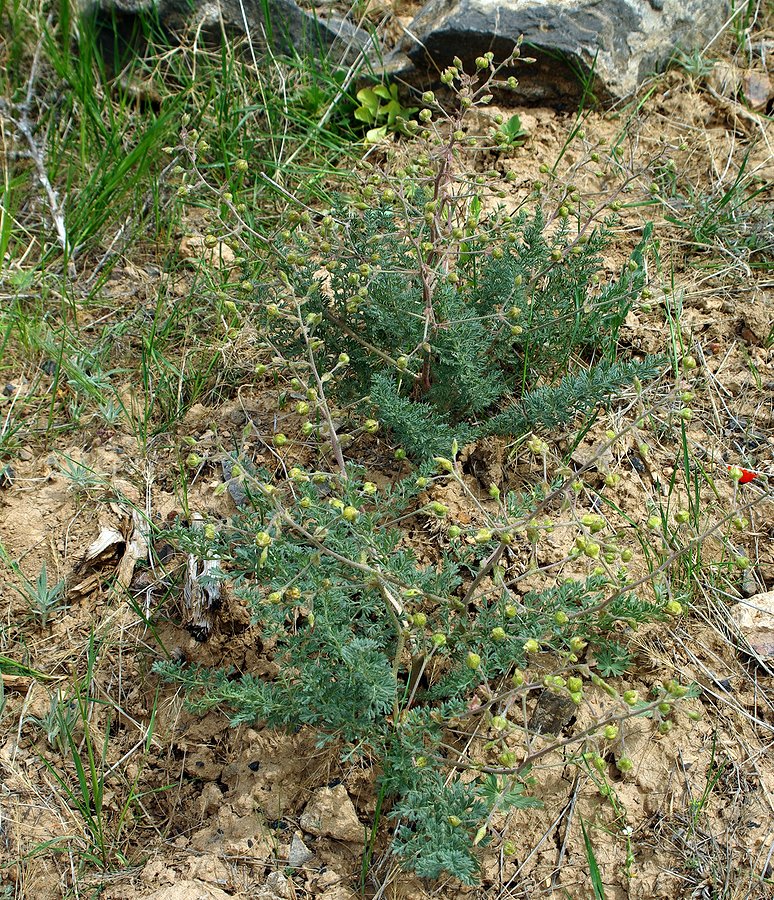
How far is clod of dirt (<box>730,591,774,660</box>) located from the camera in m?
2.52

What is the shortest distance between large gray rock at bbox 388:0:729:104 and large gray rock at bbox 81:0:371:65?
1.17 feet

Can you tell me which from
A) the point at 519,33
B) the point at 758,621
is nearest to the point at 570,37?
the point at 519,33

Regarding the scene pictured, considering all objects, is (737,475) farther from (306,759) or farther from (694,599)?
(306,759)

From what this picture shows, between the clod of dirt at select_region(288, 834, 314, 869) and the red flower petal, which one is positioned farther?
the red flower petal

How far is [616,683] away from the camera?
2.46 m

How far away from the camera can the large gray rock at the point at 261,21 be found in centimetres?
412

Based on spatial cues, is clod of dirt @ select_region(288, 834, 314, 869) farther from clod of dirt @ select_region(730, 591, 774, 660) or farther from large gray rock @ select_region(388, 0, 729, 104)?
large gray rock @ select_region(388, 0, 729, 104)

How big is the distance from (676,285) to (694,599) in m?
1.36

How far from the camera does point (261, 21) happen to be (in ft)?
13.7

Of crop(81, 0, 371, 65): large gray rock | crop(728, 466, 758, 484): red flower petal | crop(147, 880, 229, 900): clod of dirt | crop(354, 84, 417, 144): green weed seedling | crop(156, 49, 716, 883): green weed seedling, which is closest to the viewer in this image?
crop(156, 49, 716, 883): green weed seedling

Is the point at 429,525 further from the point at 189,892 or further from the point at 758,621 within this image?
the point at 189,892

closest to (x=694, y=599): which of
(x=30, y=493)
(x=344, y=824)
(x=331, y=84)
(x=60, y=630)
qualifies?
(x=344, y=824)

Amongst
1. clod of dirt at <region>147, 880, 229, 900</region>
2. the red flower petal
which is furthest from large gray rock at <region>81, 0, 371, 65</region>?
clod of dirt at <region>147, 880, 229, 900</region>

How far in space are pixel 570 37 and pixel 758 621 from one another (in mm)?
2627
